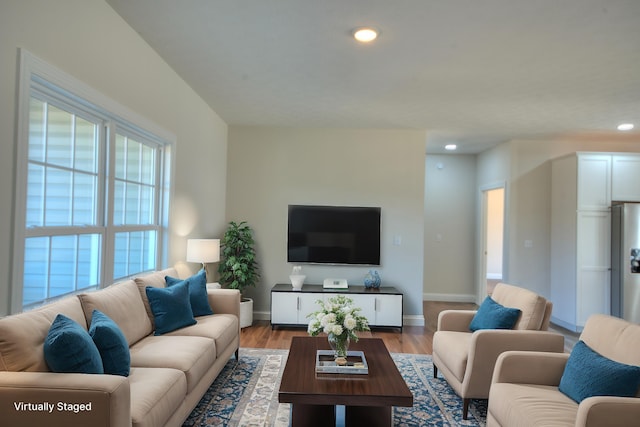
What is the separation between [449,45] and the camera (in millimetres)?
2834

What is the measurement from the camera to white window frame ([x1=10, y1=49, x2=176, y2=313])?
190 centimetres

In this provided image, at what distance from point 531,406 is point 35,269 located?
2700 millimetres

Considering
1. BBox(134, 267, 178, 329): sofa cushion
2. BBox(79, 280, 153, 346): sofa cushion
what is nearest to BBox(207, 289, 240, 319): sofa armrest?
BBox(134, 267, 178, 329): sofa cushion

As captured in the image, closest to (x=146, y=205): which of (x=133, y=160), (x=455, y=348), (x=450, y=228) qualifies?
(x=133, y=160)

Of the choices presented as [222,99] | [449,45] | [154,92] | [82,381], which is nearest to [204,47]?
[154,92]

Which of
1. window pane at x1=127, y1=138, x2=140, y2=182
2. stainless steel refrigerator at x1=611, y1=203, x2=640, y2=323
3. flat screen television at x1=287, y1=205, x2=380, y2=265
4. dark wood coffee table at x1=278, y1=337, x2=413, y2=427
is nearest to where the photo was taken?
dark wood coffee table at x1=278, y1=337, x2=413, y2=427

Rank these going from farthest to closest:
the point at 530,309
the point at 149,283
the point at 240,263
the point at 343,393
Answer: the point at 240,263 < the point at 149,283 < the point at 530,309 < the point at 343,393

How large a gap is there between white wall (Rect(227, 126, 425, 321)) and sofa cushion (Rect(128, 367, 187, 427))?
322 cm

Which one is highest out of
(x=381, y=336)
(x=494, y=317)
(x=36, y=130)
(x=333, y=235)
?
(x=36, y=130)

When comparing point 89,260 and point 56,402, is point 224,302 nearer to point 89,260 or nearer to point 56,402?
point 89,260

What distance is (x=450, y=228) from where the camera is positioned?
6980 millimetres

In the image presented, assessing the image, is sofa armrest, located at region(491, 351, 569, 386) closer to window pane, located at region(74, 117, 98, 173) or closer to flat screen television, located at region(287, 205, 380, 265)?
window pane, located at region(74, 117, 98, 173)

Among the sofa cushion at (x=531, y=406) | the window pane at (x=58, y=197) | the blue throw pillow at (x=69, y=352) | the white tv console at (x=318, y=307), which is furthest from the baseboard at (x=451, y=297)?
the blue throw pillow at (x=69, y=352)

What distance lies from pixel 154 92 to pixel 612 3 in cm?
318
